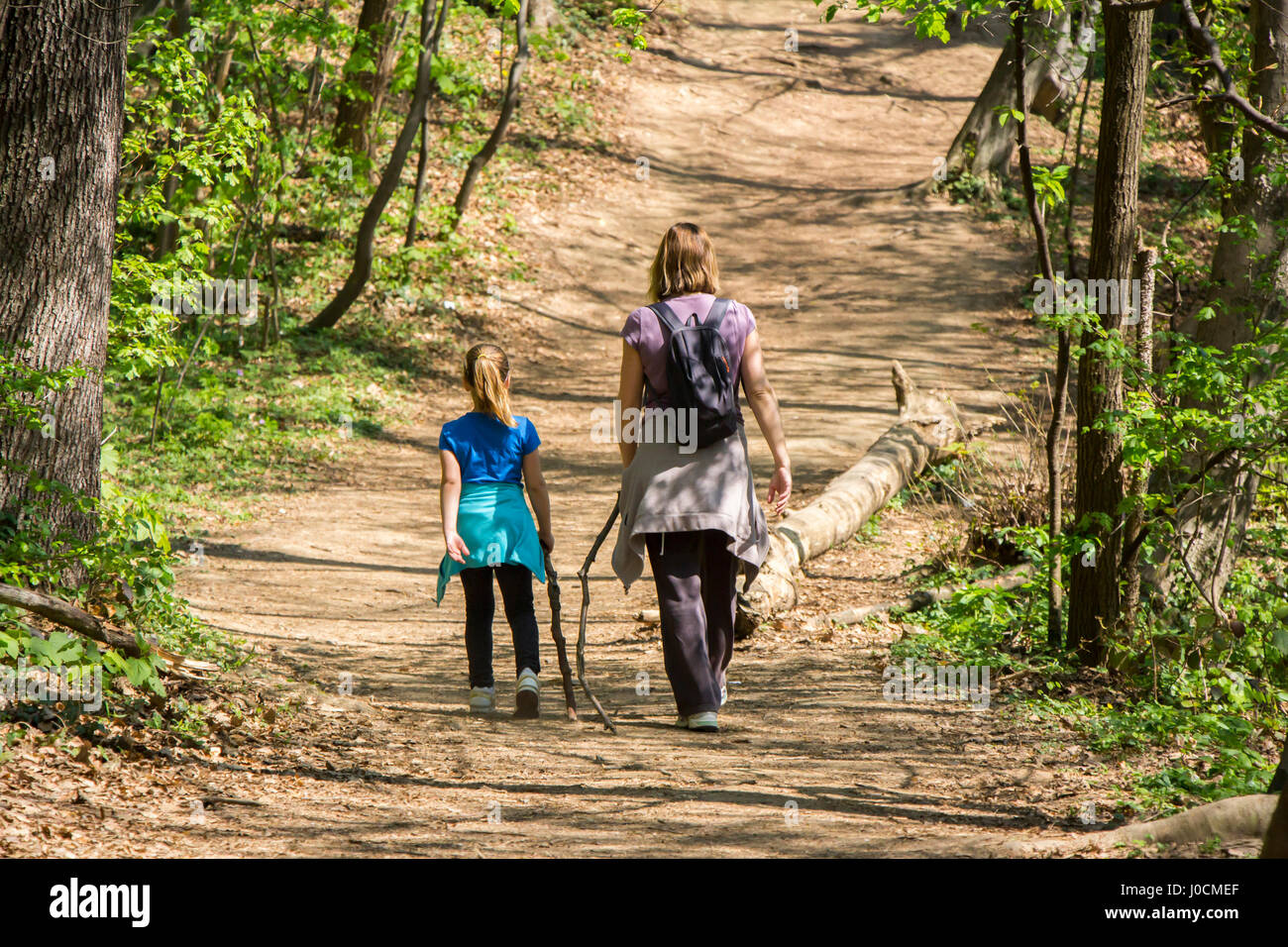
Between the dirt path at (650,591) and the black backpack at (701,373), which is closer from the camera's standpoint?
the dirt path at (650,591)

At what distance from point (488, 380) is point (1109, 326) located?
309cm

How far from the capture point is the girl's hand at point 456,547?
5234 millimetres

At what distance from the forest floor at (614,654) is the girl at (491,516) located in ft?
1.08

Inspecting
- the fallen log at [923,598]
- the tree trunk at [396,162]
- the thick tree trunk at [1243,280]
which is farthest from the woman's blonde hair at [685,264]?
the tree trunk at [396,162]

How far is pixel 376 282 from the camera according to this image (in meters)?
15.9

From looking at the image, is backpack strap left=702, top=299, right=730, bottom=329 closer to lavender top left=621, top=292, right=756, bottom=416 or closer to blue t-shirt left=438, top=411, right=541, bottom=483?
lavender top left=621, top=292, right=756, bottom=416

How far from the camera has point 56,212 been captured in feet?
18.0

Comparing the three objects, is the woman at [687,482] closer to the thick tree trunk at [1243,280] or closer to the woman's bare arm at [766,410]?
the woman's bare arm at [766,410]

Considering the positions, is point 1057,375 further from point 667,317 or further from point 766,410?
point 667,317

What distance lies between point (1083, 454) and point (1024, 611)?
1209mm

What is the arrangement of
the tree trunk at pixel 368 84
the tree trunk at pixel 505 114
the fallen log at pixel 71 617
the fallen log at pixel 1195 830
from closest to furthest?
1. the fallen log at pixel 1195 830
2. the fallen log at pixel 71 617
3. the tree trunk at pixel 368 84
4. the tree trunk at pixel 505 114

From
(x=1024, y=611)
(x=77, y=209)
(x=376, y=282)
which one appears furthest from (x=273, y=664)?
(x=376, y=282)

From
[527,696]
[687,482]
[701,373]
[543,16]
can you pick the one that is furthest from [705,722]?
[543,16]

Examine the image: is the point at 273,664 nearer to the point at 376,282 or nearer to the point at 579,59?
the point at 376,282
